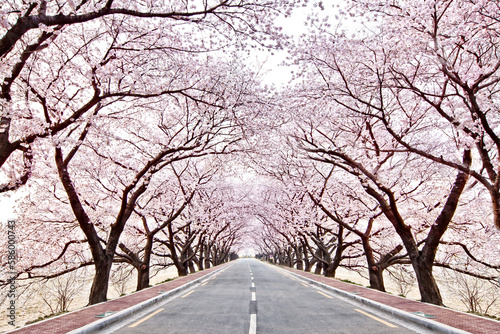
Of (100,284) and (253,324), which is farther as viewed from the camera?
(100,284)

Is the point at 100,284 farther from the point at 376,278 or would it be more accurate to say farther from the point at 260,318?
the point at 376,278

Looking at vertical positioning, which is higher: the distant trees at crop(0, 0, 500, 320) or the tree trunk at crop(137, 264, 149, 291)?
the distant trees at crop(0, 0, 500, 320)

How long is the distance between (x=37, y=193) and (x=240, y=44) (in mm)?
13003

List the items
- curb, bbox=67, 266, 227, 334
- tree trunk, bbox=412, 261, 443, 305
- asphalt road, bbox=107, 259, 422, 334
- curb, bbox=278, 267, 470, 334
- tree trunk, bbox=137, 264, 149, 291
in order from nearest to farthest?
1. curb, bbox=278, 267, 470, 334
2. curb, bbox=67, 266, 227, 334
3. asphalt road, bbox=107, 259, 422, 334
4. tree trunk, bbox=412, 261, 443, 305
5. tree trunk, bbox=137, 264, 149, 291

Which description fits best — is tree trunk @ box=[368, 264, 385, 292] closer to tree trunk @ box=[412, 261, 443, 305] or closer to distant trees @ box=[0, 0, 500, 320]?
distant trees @ box=[0, 0, 500, 320]

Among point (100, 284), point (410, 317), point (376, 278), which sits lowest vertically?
point (376, 278)

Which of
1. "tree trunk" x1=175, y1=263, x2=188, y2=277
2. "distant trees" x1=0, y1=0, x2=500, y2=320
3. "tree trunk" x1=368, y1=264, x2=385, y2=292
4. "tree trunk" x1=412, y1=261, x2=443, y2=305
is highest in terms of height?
"distant trees" x1=0, y1=0, x2=500, y2=320

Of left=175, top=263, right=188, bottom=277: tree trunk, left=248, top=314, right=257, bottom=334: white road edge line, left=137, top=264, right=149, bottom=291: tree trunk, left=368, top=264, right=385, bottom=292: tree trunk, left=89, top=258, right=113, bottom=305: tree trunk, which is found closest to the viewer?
left=248, top=314, right=257, bottom=334: white road edge line

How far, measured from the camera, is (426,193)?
55.9ft

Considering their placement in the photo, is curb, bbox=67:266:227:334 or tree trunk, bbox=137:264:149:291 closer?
curb, bbox=67:266:227:334

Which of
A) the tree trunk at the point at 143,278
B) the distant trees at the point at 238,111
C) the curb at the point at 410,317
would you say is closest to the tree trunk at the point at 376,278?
the distant trees at the point at 238,111

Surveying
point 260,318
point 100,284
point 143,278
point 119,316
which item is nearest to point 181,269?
point 143,278

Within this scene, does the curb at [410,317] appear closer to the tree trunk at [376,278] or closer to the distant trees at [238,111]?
the distant trees at [238,111]

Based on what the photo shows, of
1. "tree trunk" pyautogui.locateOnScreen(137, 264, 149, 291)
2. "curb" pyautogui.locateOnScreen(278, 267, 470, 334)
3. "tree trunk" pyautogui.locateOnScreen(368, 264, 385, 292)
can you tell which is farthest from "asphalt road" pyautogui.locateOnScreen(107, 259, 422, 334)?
"tree trunk" pyautogui.locateOnScreen(137, 264, 149, 291)
